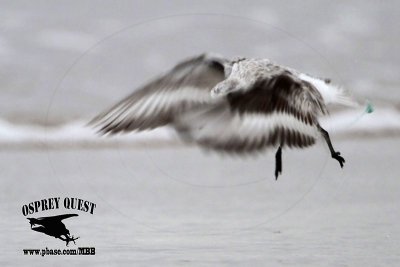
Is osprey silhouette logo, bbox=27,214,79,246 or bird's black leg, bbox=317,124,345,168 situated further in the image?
osprey silhouette logo, bbox=27,214,79,246

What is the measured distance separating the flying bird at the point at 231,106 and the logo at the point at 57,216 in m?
0.22

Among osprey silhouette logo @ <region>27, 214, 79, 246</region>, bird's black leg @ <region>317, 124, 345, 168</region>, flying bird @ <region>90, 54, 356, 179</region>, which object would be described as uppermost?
flying bird @ <region>90, 54, 356, 179</region>

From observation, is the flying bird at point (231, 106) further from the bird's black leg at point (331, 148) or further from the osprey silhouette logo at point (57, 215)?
the osprey silhouette logo at point (57, 215)

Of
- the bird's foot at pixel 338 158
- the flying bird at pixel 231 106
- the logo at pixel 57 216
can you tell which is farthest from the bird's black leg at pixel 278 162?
the logo at pixel 57 216

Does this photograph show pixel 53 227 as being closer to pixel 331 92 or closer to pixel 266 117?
pixel 266 117

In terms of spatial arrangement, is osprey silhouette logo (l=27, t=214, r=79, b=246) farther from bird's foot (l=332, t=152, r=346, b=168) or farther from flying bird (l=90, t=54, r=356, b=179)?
bird's foot (l=332, t=152, r=346, b=168)

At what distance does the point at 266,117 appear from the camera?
1.51 m

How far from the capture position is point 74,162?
172 cm

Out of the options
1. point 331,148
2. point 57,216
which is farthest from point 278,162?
point 57,216

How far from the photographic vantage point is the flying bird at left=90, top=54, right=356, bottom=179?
150cm

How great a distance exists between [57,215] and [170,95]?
379mm

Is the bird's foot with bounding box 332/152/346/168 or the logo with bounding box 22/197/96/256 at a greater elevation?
the bird's foot with bounding box 332/152/346/168

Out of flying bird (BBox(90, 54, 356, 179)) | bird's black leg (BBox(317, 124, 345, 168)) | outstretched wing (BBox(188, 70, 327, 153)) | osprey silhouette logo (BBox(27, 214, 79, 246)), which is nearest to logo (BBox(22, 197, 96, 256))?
osprey silhouette logo (BBox(27, 214, 79, 246))

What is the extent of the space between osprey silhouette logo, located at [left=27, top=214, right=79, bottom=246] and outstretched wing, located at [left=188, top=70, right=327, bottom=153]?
0.37 meters
